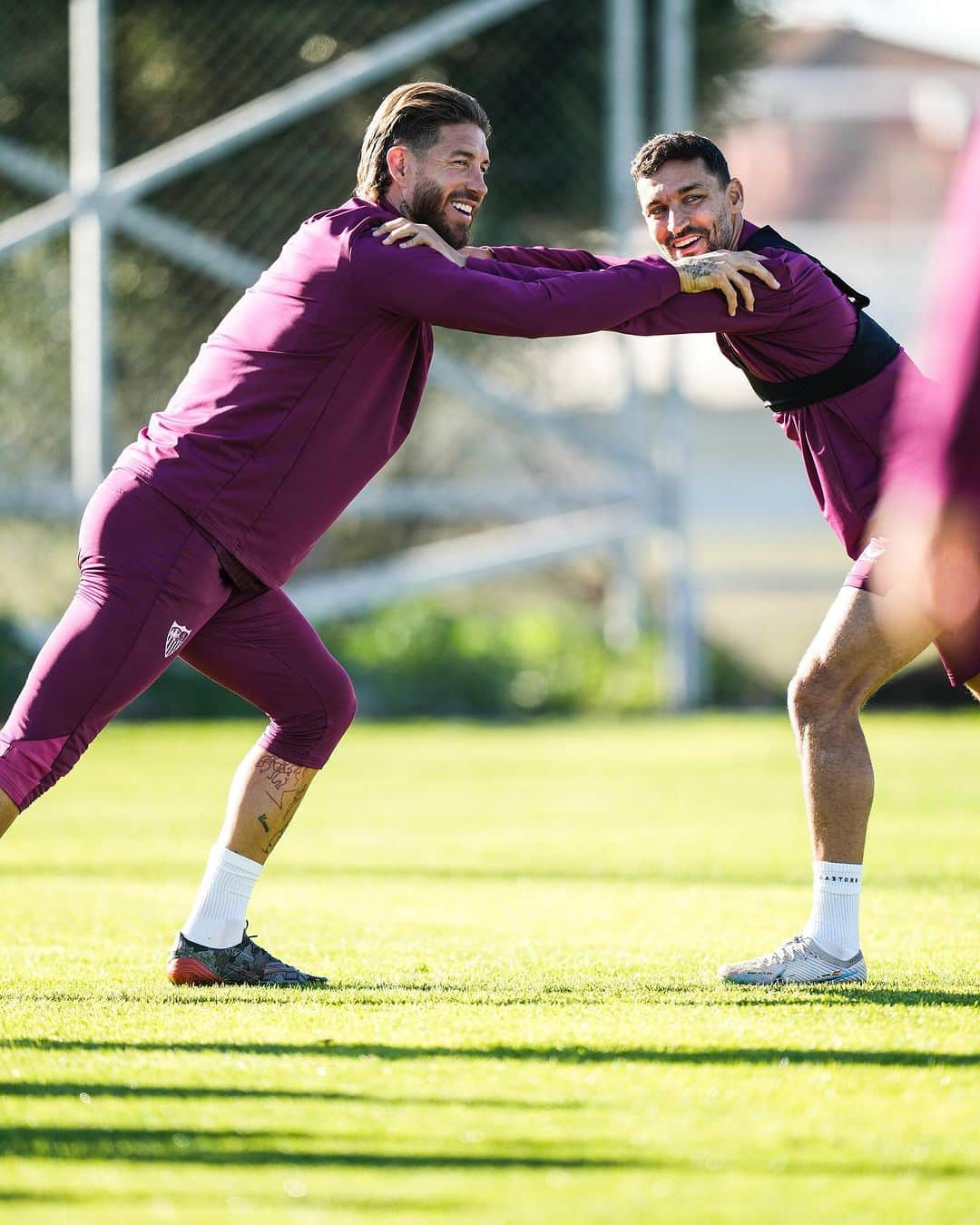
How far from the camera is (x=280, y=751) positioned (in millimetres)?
5336

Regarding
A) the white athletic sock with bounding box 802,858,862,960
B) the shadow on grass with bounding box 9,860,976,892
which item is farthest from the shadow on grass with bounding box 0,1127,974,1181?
the shadow on grass with bounding box 9,860,976,892

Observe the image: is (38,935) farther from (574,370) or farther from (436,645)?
(574,370)

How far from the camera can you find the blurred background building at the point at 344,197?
53.9 feet

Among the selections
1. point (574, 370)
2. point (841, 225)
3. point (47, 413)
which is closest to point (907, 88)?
point (841, 225)

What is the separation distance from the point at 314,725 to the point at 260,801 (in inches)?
9.8

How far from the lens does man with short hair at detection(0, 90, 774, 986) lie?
4.78 meters

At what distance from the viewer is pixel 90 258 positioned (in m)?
16.1

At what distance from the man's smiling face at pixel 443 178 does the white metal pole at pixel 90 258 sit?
11178 mm

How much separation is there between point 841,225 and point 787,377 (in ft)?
78.5

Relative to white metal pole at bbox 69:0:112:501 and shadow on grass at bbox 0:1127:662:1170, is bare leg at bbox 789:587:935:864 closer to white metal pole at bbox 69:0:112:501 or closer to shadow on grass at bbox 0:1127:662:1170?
shadow on grass at bbox 0:1127:662:1170

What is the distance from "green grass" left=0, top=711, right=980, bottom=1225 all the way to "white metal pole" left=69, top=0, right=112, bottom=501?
7.16 m

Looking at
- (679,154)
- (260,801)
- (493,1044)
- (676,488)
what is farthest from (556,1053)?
(676,488)

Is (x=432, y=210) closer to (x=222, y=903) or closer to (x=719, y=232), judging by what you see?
(x=719, y=232)

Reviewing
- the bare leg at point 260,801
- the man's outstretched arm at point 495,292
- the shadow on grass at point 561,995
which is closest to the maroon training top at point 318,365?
the man's outstretched arm at point 495,292
